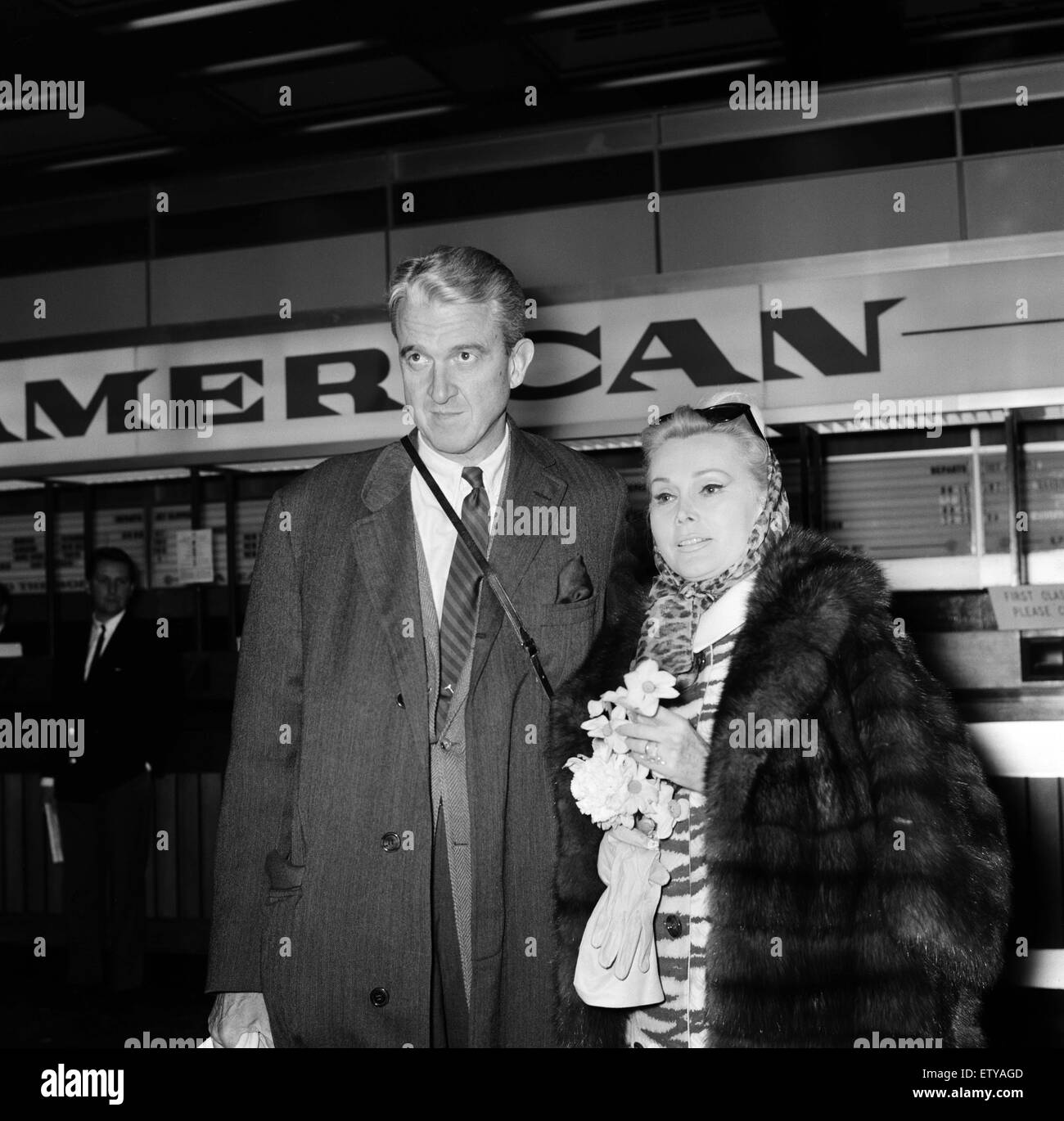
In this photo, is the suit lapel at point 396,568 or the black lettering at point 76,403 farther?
the black lettering at point 76,403

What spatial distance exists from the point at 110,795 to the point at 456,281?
4141 millimetres

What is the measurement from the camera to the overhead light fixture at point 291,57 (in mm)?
5531

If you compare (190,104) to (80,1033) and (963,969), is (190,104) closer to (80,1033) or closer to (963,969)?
(80,1033)

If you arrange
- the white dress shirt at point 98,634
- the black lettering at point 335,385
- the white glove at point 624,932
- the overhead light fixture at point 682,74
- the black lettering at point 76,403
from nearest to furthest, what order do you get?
the white glove at point 624,932
the white dress shirt at point 98,634
the overhead light fixture at point 682,74
the black lettering at point 335,385
the black lettering at point 76,403

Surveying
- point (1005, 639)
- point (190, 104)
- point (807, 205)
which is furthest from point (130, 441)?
point (1005, 639)

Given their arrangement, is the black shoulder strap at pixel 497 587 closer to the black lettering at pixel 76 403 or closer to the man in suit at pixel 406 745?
the man in suit at pixel 406 745

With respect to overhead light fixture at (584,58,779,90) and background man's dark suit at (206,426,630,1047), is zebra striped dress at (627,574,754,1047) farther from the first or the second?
overhead light fixture at (584,58,779,90)

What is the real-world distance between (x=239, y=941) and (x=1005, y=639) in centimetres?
435

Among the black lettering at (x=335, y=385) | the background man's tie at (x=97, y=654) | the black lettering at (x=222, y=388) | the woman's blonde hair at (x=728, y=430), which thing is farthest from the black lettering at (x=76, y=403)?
the woman's blonde hair at (x=728, y=430)

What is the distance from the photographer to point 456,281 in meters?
1.82

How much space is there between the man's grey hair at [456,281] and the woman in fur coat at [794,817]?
37cm

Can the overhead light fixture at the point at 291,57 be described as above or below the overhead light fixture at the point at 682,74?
below

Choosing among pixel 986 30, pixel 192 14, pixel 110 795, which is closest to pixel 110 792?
pixel 110 795

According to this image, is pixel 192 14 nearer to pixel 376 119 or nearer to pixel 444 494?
pixel 376 119
